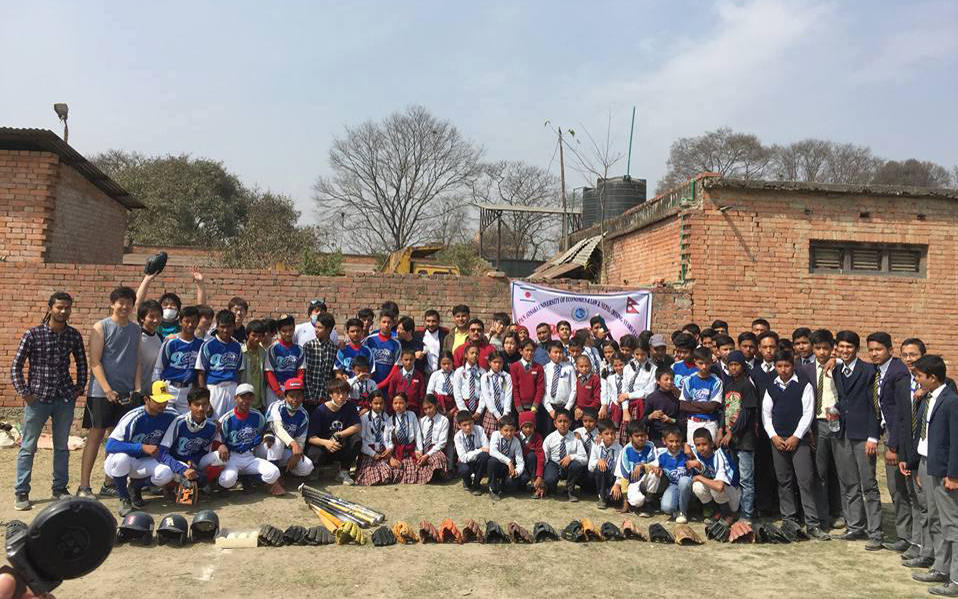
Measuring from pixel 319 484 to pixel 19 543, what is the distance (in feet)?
17.1

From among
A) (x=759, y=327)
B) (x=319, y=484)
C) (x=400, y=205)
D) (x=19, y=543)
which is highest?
(x=400, y=205)

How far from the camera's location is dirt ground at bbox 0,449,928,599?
4.43m

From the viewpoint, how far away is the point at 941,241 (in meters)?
10.4

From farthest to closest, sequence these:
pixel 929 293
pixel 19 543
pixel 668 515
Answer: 1. pixel 929 293
2. pixel 668 515
3. pixel 19 543

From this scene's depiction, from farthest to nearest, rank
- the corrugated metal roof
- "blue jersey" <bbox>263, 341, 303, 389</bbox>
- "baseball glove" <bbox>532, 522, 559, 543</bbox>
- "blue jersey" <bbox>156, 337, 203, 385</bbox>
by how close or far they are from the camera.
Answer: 1. the corrugated metal roof
2. "blue jersey" <bbox>263, 341, 303, 389</bbox>
3. "blue jersey" <bbox>156, 337, 203, 385</bbox>
4. "baseball glove" <bbox>532, 522, 559, 543</bbox>

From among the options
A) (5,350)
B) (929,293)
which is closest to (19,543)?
(5,350)

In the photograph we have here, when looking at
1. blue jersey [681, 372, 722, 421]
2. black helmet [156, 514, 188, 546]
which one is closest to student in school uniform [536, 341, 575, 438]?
blue jersey [681, 372, 722, 421]

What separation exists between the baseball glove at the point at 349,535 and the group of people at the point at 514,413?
1.54 metres

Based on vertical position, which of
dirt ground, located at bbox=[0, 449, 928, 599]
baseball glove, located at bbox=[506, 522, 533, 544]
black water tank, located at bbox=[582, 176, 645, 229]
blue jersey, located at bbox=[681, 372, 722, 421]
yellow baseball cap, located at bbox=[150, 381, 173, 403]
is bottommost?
dirt ground, located at bbox=[0, 449, 928, 599]

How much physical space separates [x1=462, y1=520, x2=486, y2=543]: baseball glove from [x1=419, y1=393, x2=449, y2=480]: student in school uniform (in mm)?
1702

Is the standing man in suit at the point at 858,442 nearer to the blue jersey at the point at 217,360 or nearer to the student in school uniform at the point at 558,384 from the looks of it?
the student in school uniform at the point at 558,384

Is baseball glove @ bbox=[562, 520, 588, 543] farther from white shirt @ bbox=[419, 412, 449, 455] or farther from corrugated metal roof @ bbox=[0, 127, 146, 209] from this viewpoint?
corrugated metal roof @ bbox=[0, 127, 146, 209]

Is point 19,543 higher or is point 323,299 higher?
point 323,299

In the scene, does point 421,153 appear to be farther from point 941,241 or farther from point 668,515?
point 668,515
